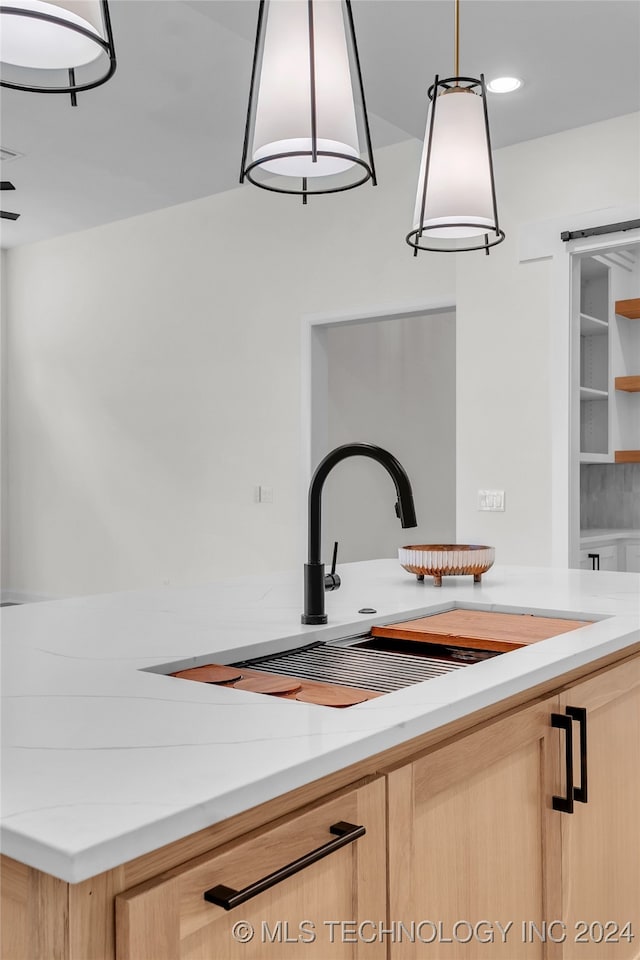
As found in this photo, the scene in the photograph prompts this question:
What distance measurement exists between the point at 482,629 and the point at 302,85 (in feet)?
3.53

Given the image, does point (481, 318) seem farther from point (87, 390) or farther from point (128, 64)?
point (87, 390)

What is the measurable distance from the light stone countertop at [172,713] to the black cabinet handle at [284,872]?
0.25ft

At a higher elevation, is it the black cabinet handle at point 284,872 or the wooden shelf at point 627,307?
the wooden shelf at point 627,307

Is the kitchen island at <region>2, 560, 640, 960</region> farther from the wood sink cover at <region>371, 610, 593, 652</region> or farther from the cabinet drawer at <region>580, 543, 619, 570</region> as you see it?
the cabinet drawer at <region>580, 543, 619, 570</region>

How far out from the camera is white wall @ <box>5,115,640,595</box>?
12.5 ft

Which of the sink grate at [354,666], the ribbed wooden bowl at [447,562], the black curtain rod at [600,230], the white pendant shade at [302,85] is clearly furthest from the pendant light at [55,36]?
the black curtain rod at [600,230]

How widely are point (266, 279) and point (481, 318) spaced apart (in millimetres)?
1693

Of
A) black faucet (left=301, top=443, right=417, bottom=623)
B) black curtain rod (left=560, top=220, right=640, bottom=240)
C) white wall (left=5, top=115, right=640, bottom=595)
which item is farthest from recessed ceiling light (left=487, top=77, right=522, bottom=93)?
black faucet (left=301, top=443, right=417, bottom=623)

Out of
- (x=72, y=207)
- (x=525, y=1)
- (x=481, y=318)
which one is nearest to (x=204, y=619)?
(x=525, y=1)

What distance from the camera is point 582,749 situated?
52.2 inches

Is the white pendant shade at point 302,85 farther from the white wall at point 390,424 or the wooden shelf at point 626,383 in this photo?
the white wall at point 390,424

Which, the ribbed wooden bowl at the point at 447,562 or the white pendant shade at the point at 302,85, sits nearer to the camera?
the white pendant shade at the point at 302,85

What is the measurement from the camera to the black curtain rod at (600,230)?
3.49 m

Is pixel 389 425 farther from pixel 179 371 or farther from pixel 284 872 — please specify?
pixel 284 872
